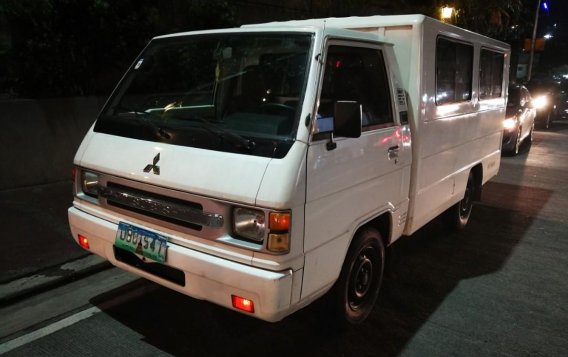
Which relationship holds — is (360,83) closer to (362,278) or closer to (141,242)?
(362,278)

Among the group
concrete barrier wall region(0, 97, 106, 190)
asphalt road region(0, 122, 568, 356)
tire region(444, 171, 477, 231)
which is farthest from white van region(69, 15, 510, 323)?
concrete barrier wall region(0, 97, 106, 190)

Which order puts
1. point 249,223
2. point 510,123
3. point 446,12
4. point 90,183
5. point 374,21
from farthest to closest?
point 446,12
point 510,123
point 374,21
point 90,183
point 249,223

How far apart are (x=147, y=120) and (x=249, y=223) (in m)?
1.10

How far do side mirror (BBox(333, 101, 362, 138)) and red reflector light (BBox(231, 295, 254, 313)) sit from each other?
3.57ft

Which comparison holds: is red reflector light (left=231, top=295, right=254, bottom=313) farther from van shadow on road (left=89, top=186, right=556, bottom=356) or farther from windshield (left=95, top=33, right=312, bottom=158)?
windshield (left=95, top=33, right=312, bottom=158)

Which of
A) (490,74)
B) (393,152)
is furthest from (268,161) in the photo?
(490,74)

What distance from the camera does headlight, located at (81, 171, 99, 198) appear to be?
3.25 m

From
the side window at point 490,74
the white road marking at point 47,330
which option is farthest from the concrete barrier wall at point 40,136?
the side window at point 490,74

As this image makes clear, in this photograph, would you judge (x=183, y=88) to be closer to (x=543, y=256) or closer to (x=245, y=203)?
(x=245, y=203)

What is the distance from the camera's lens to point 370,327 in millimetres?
3525

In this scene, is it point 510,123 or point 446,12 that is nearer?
point 510,123

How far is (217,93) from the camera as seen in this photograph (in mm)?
3381

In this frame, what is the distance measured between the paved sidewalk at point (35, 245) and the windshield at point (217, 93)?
156cm

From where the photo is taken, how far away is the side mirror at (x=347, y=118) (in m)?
2.73
